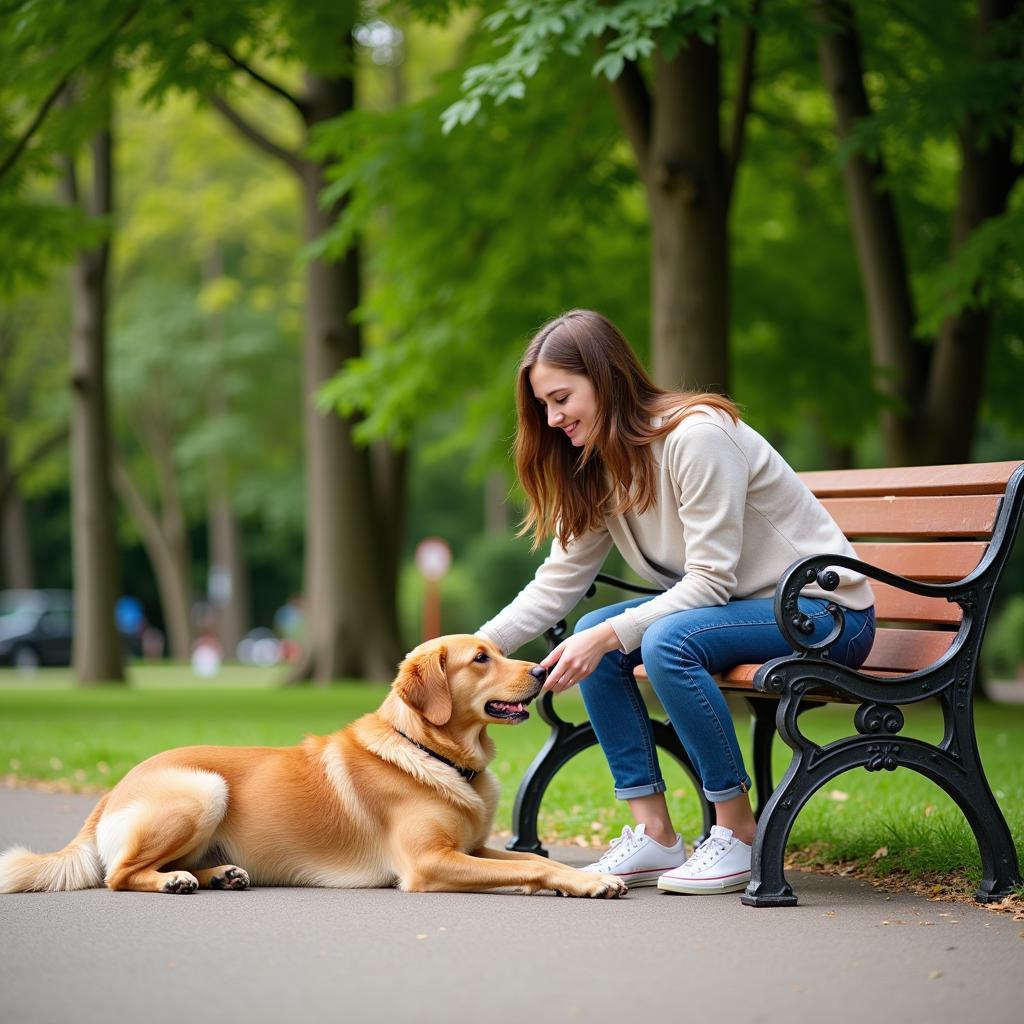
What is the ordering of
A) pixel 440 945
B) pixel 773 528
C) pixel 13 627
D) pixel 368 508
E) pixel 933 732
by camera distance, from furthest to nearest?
pixel 13 627
pixel 368 508
pixel 933 732
pixel 773 528
pixel 440 945

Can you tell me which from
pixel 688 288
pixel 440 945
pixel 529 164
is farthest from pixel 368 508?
pixel 440 945

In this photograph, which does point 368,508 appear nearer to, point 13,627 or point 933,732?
point 933,732

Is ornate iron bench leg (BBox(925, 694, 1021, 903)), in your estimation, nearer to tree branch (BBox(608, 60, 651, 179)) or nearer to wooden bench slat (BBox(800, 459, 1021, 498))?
wooden bench slat (BBox(800, 459, 1021, 498))

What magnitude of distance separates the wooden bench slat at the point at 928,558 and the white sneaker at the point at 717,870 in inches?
47.0

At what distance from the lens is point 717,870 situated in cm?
474

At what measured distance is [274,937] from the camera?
4.16 metres

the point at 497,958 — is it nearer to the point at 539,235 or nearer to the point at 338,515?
the point at 539,235

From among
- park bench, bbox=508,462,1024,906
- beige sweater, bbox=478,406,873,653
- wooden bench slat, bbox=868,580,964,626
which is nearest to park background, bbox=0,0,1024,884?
park bench, bbox=508,462,1024,906

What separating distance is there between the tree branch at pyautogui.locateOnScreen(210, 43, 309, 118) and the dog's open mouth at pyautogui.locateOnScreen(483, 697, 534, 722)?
364 inches

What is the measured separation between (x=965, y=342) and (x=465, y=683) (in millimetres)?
9728

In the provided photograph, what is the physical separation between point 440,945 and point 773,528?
1.82 metres

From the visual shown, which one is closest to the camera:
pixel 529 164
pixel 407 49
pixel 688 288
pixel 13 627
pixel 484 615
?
pixel 688 288

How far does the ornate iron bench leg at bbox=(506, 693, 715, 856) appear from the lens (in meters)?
5.50

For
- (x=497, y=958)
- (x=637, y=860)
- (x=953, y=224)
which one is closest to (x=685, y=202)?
(x=953, y=224)
